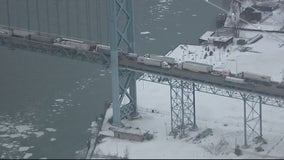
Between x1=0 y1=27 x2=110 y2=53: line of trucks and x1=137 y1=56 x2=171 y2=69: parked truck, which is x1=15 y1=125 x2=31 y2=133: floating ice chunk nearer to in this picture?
x1=0 y1=27 x2=110 y2=53: line of trucks

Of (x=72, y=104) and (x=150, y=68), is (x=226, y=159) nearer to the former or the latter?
(x=150, y=68)

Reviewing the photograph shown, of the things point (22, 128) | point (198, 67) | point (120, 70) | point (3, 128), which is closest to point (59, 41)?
point (120, 70)

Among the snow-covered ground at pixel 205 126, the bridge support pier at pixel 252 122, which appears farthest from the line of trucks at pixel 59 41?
the bridge support pier at pixel 252 122

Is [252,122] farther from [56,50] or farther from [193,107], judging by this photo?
[56,50]

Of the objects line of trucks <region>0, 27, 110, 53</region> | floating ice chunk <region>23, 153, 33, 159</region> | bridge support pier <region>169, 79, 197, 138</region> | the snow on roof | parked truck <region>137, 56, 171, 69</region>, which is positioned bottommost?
floating ice chunk <region>23, 153, 33, 159</region>

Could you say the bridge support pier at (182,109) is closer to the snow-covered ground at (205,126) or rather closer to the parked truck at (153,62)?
the snow-covered ground at (205,126)

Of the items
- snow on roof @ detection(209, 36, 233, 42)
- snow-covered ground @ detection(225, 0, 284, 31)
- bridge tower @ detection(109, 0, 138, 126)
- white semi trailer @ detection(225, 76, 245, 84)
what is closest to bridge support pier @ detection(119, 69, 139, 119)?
bridge tower @ detection(109, 0, 138, 126)

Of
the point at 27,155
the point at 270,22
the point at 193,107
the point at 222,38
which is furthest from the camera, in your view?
the point at 270,22
